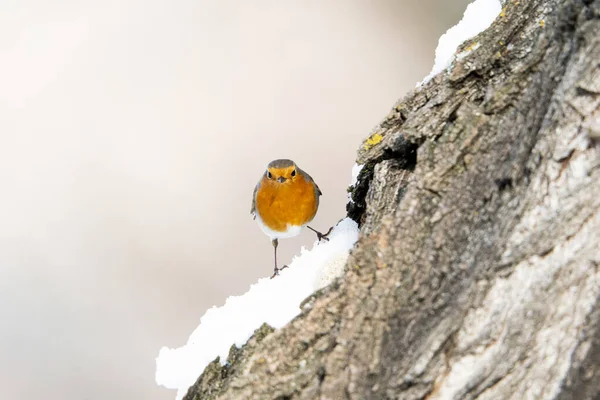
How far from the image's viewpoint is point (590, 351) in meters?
1.81

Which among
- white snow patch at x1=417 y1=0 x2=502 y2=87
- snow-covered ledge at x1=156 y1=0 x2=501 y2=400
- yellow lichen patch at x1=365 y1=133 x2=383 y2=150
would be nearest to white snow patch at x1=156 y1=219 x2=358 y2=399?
snow-covered ledge at x1=156 y1=0 x2=501 y2=400

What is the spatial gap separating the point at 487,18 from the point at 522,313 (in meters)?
1.77

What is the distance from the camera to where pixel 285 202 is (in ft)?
15.9

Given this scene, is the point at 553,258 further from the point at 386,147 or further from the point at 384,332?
the point at 386,147

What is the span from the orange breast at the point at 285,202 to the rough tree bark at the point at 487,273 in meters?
2.55

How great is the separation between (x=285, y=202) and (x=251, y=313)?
2.15 metres

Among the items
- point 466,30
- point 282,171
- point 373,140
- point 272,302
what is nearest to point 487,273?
point 272,302

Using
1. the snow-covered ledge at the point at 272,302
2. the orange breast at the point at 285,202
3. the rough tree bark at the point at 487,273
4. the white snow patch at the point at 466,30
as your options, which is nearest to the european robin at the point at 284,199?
the orange breast at the point at 285,202

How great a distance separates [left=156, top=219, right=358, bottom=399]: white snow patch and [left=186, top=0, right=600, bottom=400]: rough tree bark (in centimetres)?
37

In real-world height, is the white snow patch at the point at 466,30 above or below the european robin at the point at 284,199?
below

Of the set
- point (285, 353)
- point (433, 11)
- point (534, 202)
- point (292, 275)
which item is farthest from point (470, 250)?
point (433, 11)

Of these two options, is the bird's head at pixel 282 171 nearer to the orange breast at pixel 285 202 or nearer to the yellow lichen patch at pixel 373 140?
the orange breast at pixel 285 202

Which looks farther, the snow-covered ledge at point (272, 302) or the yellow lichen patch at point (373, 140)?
the yellow lichen patch at point (373, 140)

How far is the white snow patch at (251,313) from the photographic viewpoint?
2.63 m
